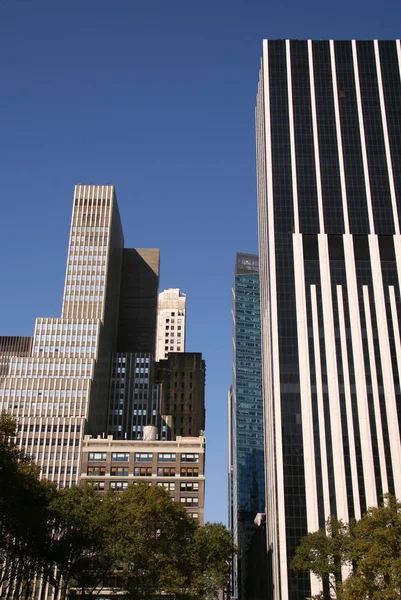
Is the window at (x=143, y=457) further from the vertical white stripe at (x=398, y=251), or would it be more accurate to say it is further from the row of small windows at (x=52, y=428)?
the vertical white stripe at (x=398, y=251)

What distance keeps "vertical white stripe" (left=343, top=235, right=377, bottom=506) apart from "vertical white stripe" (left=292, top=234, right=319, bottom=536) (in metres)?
8.70

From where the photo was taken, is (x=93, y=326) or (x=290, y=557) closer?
(x=290, y=557)

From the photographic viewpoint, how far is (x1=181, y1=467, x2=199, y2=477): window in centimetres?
15259

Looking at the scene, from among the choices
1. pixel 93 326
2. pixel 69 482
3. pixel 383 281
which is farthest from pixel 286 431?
pixel 93 326

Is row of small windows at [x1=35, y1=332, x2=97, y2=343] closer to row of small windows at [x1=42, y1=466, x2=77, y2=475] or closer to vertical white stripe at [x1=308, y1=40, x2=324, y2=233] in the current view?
row of small windows at [x1=42, y1=466, x2=77, y2=475]

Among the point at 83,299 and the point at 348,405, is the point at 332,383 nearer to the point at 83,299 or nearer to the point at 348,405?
the point at 348,405

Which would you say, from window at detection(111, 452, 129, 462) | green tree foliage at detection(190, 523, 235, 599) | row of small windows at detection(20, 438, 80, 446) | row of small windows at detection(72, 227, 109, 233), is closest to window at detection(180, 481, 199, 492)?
window at detection(111, 452, 129, 462)

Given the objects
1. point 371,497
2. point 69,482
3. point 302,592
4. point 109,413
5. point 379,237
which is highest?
point 379,237

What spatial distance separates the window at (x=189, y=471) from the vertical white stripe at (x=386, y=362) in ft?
156

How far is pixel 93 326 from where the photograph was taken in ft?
607

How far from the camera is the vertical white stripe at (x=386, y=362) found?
397ft

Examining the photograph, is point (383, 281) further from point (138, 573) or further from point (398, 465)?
point (138, 573)

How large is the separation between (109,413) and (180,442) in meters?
46.7

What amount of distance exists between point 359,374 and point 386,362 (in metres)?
5.83
